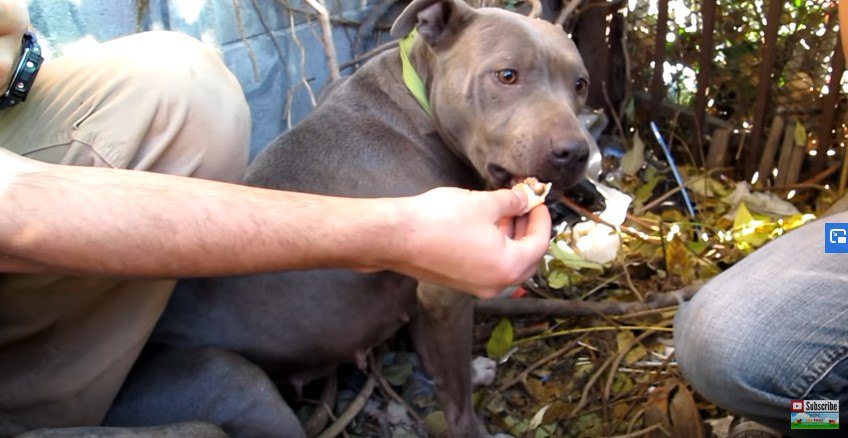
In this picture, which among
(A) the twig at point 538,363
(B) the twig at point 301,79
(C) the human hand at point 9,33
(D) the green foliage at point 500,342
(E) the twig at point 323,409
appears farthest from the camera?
(B) the twig at point 301,79

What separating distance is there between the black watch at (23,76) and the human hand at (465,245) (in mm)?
833

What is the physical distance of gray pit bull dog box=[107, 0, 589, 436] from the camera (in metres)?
1.97

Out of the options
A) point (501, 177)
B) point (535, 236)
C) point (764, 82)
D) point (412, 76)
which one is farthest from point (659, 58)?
point (535, 236)

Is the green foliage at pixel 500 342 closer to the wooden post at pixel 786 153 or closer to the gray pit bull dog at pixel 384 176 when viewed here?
the gray pit bull dog at pixel 384 176

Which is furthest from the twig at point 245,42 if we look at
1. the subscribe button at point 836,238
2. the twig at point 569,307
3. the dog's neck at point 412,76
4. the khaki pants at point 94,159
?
the subscribe button at point 836,238

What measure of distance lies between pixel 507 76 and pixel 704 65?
2001 millimetres

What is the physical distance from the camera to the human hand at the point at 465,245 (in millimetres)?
1429

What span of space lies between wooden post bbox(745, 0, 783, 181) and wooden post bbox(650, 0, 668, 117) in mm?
434

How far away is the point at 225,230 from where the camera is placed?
138 cm

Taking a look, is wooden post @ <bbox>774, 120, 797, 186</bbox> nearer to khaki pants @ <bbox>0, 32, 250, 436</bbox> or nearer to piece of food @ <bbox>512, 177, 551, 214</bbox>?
piece of food @ <bbox>512, 177, 551, 214</bbox>

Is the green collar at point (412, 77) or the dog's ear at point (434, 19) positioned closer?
the dog's ear at point (434, 19)

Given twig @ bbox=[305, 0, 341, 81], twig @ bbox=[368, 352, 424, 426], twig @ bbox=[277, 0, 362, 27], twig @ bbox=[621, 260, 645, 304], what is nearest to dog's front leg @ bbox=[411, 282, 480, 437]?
twig @ bbox=[368, 352, 424, 426]

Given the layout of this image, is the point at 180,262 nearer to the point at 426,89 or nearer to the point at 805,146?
the point at 426,89

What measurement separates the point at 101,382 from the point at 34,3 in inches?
57.1
